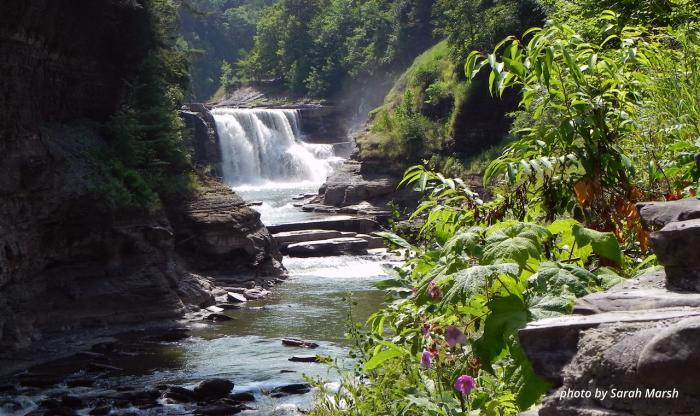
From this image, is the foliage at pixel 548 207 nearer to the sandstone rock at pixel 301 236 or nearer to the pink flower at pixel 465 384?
the pink flower at pixel 465 384

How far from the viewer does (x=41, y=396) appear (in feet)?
43.8

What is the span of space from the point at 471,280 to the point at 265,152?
45.8m

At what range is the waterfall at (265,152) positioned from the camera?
1838 inches

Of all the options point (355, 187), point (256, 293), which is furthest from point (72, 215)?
point (355, 187)

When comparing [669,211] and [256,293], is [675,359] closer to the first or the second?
[669,211]

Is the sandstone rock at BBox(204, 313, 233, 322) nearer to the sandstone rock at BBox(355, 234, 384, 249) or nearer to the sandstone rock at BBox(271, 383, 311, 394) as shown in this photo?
the sandstone rock at BBox(271, 383, 311, 394)

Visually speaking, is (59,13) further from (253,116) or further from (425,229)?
(253,116)

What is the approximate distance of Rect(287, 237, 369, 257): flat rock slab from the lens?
29.4 m

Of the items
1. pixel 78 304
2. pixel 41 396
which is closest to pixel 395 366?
pixel 41 396

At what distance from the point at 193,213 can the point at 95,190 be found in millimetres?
4970

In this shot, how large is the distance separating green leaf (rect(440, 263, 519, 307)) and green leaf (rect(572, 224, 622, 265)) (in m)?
0.57

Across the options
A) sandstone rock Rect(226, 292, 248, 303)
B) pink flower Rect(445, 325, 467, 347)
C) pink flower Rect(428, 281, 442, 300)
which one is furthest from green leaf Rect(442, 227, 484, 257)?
sandstone rock Rect(226, 292, 248, 303)

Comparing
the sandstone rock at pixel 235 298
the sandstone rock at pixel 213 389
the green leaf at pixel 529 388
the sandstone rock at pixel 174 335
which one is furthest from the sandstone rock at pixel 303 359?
Answer: the green leaf at pixel 529 388

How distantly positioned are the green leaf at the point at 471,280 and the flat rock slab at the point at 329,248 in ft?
A: 86.9
